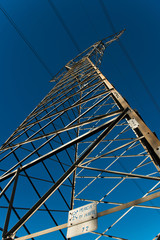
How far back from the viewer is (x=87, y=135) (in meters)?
3.19

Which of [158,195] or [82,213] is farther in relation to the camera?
[82,213]

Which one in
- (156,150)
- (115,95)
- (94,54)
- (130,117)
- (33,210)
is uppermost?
(94,54)

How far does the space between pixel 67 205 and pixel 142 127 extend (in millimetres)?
3882

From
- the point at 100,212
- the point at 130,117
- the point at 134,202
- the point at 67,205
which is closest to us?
the point at 134,202

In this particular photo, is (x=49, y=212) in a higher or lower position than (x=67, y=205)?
higher

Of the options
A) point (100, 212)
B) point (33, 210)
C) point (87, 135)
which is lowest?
point (100, 212)

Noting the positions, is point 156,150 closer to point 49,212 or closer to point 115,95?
point 115,95

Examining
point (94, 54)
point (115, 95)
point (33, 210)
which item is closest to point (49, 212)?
point (33, 210)

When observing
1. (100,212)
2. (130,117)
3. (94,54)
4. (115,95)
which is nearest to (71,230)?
(100,212)

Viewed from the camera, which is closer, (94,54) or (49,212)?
(49,212)

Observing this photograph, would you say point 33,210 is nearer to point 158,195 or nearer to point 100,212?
point 100,212

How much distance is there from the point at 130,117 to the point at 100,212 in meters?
1.75

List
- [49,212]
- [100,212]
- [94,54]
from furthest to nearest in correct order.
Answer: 1. [94,54]
2. [49,212]
3. [100,212]

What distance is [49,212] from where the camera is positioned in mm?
3965
